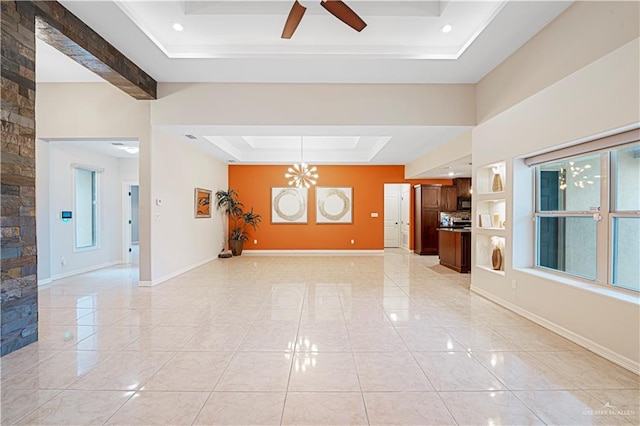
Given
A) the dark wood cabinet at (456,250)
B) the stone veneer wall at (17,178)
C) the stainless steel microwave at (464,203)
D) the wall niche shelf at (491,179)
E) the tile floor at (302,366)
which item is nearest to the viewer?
the tile floor at (302,366)

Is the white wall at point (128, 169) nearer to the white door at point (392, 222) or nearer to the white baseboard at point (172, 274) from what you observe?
the white baseboard at point (172, 274)

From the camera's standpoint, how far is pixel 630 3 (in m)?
2.41

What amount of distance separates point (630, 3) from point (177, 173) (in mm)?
6593

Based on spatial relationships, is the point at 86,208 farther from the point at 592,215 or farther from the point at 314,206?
the point at 592,215

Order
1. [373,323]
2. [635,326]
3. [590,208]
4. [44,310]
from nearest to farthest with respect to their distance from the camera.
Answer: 1. [635,326]
2. [590,208]
3. [373,323]
4. [44,310]

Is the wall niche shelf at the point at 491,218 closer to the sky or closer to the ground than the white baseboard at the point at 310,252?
closer to the sky

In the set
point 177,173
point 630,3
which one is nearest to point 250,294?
point 177,173

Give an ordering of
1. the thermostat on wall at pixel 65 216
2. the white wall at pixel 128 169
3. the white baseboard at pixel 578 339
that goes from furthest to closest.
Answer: the white wall at pixel 128 169, the thermostat on wall at pixel 65 216, the white baseboard at pixel 578 339

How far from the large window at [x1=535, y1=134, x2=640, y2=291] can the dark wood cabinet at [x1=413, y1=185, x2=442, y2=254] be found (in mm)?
5400

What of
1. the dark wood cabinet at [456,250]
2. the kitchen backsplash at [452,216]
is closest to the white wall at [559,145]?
the dark wood cabinet at [456,250]

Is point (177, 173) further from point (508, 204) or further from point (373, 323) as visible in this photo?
point (508, 204)

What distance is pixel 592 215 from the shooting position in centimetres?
301

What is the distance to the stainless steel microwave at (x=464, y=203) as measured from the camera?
9.17 meters

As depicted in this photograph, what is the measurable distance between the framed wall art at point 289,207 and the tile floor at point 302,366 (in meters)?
5.00
